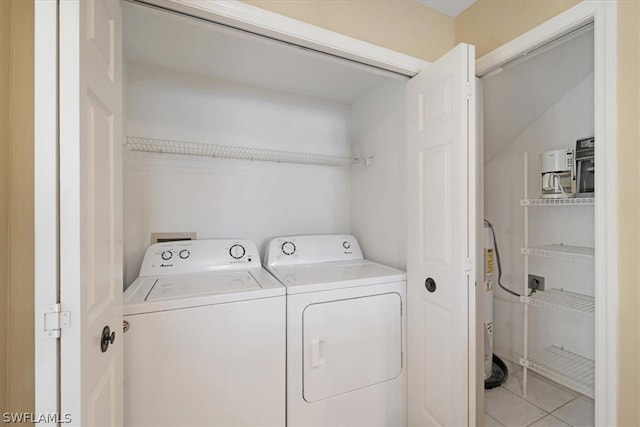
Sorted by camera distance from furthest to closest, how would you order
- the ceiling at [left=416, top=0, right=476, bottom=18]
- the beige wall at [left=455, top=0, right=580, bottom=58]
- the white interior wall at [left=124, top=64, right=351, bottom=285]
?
the white interior wall at [left=124, top=64, right=351, bottom=285], the ceiling at [left=416, top=0, right=476, bottom=18], the beige wall at [left=455, top=0, right=580, bottom=58]

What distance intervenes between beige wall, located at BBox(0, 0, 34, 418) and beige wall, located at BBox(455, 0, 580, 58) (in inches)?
80.6

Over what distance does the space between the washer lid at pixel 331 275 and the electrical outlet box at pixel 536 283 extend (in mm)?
1373

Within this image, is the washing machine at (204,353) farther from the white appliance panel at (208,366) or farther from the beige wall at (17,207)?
the beige wall at (17,207)

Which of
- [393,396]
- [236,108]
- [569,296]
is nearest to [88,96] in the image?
[236,108]

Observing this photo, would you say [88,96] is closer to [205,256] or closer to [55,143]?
[55,143]

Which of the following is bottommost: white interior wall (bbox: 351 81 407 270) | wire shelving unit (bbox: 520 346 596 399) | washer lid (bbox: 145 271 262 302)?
wire shelving unit (bbox: 520 346 596 399)

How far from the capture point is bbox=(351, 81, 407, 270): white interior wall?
1.93m

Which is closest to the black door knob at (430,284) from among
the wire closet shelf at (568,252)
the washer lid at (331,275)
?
the washer lid at (331,275)

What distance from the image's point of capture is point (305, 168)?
2365 mm

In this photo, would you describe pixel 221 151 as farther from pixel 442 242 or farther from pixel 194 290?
pixel 442 242

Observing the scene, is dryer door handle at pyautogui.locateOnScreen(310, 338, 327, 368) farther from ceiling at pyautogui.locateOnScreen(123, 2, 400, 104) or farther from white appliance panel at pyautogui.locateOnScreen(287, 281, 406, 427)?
ceiling at pyautogui.locateOnScreen(123, 2, 400, 104)

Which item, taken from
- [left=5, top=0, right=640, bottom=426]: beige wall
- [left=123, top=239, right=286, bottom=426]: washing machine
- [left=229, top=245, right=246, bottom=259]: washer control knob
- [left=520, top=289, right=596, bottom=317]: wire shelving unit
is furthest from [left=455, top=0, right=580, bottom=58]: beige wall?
[left=229, top=245, right=246, bottom=259]: washer control knob

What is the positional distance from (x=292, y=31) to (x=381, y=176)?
1.21 metres

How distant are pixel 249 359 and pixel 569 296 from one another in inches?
91.3
